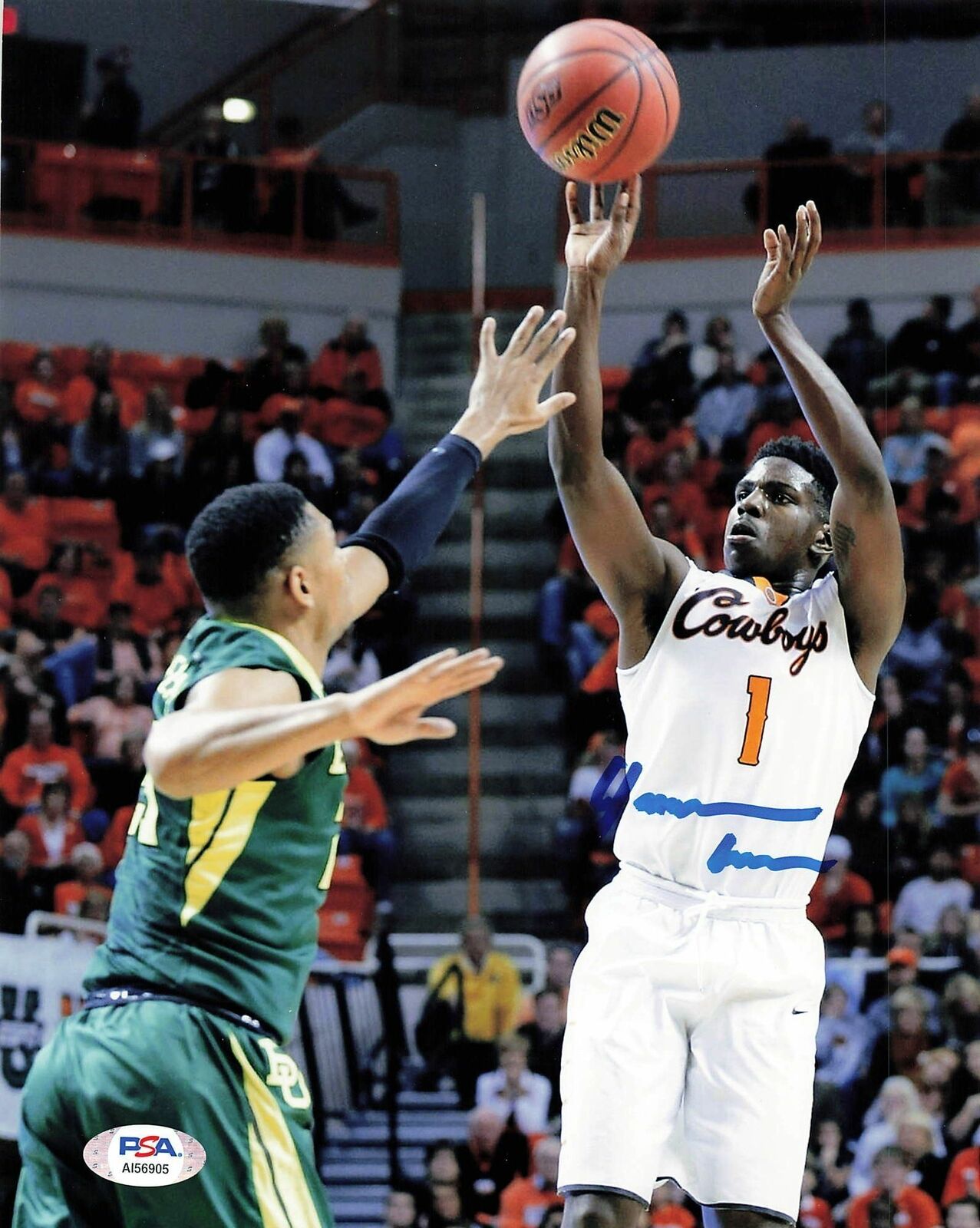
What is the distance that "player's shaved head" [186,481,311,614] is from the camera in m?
3.11

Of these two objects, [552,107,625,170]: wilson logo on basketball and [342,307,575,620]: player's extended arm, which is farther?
[552,107,625,170]: wilson logo on basketball

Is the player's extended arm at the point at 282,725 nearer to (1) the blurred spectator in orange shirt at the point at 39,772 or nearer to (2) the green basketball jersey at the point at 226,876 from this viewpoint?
(2) the green basketball jersey at the point at 226,876

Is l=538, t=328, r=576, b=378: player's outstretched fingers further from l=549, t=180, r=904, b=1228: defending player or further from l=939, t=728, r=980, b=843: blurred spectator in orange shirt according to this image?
l=939, t=728, r=980, b=843: blurred spectator in orange shirt

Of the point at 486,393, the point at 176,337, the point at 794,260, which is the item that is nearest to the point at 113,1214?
the point at 486,393

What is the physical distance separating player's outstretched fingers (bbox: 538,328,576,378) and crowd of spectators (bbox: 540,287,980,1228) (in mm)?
2748

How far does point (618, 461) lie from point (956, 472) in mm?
1697

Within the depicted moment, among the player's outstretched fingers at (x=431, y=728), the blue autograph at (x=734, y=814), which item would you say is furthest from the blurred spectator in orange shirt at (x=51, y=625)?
the player's outstretched fingers at (x=431, y=728)

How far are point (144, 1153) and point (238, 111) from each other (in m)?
8.84

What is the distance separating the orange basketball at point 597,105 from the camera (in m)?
4.48

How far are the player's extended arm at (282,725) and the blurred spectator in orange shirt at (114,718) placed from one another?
592 cm

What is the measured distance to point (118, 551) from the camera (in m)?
9.48

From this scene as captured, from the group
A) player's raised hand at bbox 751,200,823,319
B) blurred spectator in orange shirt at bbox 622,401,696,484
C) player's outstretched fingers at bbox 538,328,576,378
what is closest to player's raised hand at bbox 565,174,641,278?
player's outstretched fingers at bbox 538,328,576,378

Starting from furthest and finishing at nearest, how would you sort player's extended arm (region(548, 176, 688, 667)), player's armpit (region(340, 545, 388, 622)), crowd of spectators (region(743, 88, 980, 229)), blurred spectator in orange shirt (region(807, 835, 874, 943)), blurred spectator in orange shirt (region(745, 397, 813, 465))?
crowd of spectators (region(743, 88, 980, 229)) < blurred spectator in orange shirt (region(745, 397, 813, 465)) < blurred spectator in orange shirt (region(807, 835, 874, 943)) < player's extended arm (region(548, 176, 688, 667)) < player's armpit (region(340, 545, 388, 622))

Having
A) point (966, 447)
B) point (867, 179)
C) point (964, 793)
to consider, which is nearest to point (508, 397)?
point (964, 793)
